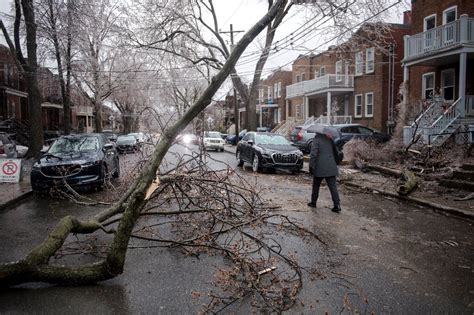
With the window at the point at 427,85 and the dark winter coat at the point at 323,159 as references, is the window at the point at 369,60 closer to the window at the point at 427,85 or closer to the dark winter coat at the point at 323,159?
the window at the point at 427,85

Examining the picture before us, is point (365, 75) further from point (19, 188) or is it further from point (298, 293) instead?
point (298, 293)

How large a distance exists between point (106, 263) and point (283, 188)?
8.01 metres

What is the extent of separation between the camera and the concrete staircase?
33.7ft

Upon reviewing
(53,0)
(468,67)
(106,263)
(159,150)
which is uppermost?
(53,0)

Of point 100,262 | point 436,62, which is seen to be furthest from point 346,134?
point 100,262

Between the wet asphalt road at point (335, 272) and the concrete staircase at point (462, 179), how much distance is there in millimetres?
2749

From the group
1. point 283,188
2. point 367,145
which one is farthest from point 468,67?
point 283,188

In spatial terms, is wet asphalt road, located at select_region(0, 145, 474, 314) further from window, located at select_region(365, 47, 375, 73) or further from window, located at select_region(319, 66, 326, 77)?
window, located at select_region(319, 66, 326, 77)

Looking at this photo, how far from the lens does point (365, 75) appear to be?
1180 inches

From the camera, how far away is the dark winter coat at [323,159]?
8531 millimetres

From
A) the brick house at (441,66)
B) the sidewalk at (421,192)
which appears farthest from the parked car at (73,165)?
the brick house at (441,66)

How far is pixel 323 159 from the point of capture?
8.57m

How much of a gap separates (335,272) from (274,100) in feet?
153

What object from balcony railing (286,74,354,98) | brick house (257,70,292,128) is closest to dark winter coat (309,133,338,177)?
balcony railing (286,74,354,98)
